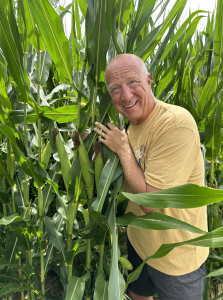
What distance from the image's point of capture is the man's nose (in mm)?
925

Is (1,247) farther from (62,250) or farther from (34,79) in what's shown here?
(34,79)

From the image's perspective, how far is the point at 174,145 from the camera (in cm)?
87

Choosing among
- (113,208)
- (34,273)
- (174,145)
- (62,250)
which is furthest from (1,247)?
(174,145)

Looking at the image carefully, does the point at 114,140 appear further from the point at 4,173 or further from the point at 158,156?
the point at 4,173

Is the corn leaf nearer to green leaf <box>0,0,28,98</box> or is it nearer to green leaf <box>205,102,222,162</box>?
green leaf <box>0,0,28,98</box>

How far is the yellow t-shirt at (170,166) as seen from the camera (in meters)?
0.87

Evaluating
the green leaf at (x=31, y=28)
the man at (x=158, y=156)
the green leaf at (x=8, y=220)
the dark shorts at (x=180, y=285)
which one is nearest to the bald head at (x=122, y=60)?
the man at (x=158, y=156)

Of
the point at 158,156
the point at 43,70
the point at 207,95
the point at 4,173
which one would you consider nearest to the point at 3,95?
the point at 43,70

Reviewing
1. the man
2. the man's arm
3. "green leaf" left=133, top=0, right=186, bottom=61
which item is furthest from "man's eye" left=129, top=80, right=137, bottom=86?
the man's arm

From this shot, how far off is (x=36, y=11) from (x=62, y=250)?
96 centimetres

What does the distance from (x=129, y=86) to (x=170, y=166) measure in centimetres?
37

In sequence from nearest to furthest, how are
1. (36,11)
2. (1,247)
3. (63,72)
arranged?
1. (36,11)
2. (63,72)
3. (1,247)

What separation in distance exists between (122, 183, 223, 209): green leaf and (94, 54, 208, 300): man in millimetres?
198

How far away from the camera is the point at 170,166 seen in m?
0.86
